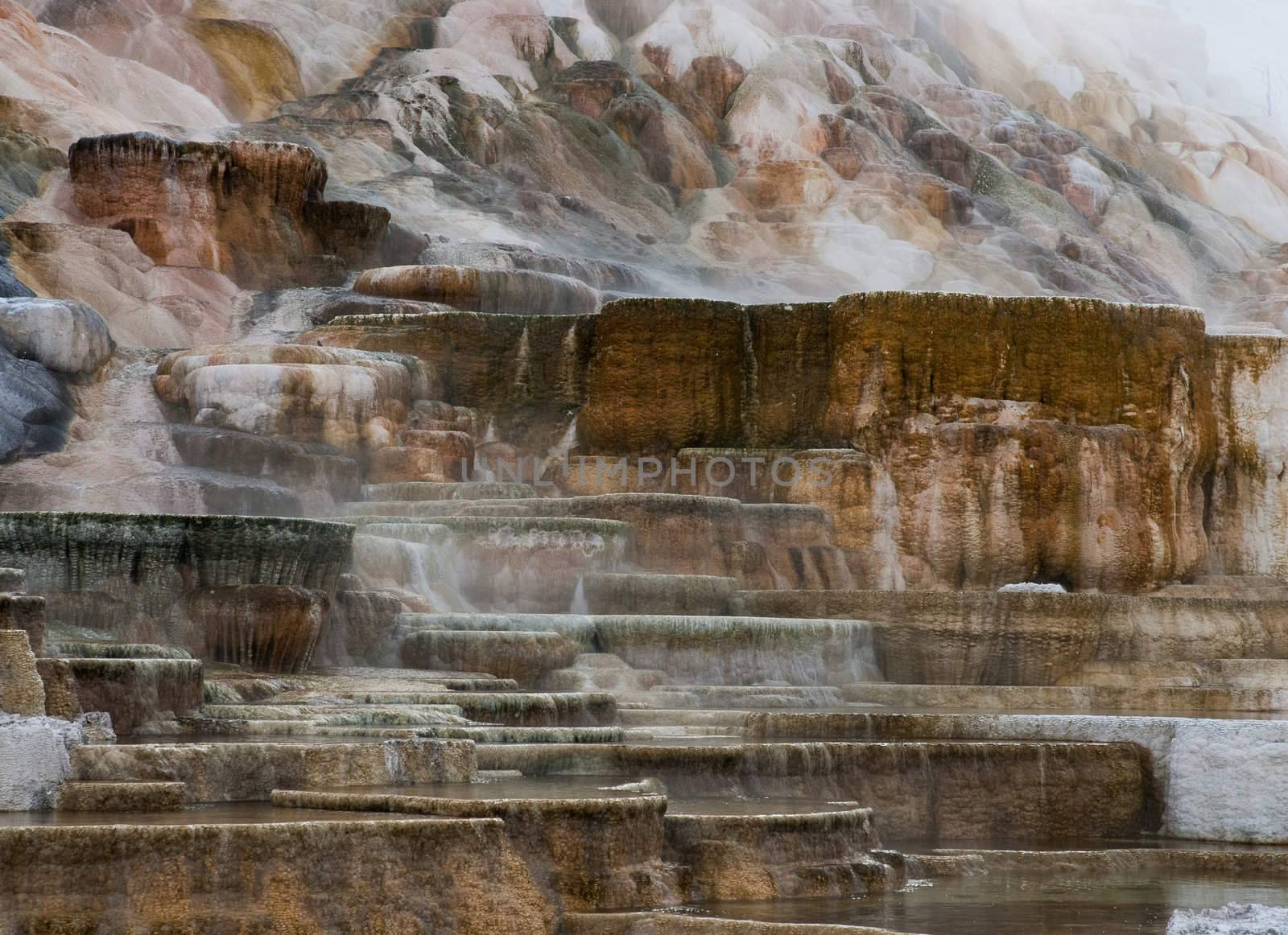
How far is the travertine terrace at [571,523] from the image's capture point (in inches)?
275

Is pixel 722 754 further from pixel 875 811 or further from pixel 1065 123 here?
pixel 1065 123

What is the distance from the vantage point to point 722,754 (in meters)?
8.40

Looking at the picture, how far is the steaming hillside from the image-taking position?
93.5 ft

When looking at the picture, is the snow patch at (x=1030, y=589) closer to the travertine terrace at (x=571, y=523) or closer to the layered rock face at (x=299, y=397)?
the travertine terrace at (x=571, y=523)

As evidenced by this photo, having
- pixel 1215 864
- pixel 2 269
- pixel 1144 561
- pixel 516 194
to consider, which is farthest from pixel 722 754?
pixel 516 194

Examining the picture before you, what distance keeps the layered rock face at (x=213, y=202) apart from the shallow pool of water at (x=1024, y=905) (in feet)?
53.6

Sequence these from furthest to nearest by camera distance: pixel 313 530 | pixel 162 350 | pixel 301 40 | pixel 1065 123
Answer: pixel 1065 123 < pixel 301 40 < pixel 162 350 < pixel 313 530

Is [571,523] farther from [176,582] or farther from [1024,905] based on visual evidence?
[1024,905]

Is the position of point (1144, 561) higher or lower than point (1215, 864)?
higher

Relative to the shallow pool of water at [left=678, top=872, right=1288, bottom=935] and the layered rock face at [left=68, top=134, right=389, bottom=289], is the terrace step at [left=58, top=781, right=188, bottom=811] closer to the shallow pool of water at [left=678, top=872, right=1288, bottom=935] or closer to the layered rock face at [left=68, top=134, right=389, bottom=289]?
the shallow pool of water at [left=678, top=872, right=1288, bottom=935]

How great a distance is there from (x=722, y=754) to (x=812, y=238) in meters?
27.6

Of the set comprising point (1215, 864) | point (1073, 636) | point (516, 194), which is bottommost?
point (1215, 864)

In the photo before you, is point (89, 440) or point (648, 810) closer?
point (648, 810)

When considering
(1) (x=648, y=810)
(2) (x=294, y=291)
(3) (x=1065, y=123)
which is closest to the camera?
(1) (x=648, y=810)
